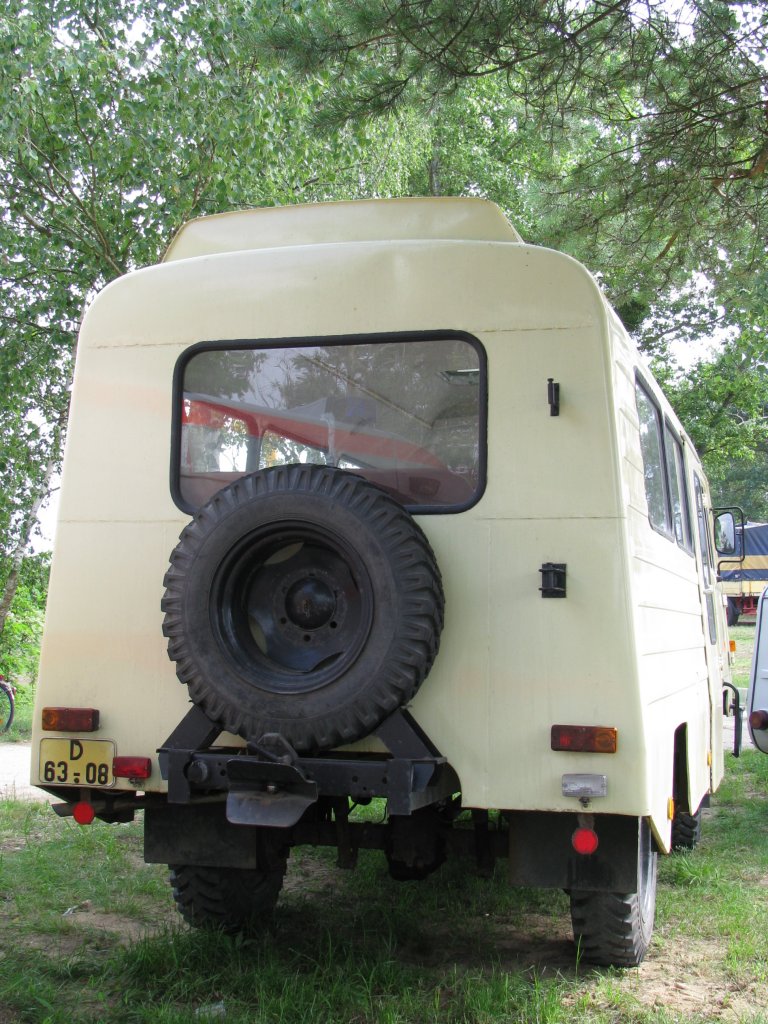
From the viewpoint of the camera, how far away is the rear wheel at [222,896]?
4.48 metres

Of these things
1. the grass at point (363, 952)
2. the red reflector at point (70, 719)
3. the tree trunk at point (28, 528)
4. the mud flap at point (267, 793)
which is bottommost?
the grass at point (363, 952)

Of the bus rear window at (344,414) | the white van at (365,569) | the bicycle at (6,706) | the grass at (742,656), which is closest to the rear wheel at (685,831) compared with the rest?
the white van at (365,569)

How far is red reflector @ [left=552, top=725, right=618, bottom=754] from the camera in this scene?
3574 mm

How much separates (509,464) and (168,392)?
1.37 meters

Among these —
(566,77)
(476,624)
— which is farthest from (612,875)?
(566,77)

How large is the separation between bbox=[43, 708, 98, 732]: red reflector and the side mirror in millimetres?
5211

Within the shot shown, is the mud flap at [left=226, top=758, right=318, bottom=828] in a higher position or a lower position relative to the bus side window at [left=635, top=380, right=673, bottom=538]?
lower

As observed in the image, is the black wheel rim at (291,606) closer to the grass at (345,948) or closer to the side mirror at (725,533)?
the grass at (345,948)

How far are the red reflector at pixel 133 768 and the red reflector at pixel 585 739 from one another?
58.0 inches

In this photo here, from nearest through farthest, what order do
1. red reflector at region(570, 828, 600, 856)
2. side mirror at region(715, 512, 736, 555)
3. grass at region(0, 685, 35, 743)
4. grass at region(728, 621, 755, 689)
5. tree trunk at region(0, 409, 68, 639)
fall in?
red reflector at region(570, 828, 600, 856)
side mirror at region(715, 512, 736, 555)
grass at region(0, 685, 35, 743)
tree trunk at region(0, 409, 68, 639)
grass at region(728, 621, 755, 689)

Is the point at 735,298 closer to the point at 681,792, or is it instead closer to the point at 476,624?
the point at 681,792

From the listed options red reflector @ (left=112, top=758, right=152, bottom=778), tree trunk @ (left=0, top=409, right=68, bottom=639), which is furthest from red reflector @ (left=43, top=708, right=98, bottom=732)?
tree trunk @ (left=0, top=409, right=68, bottom=639)

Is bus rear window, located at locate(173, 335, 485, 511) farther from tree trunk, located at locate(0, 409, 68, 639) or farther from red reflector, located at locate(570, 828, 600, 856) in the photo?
tree trunk, located at locate(0, 409, 68, 639)

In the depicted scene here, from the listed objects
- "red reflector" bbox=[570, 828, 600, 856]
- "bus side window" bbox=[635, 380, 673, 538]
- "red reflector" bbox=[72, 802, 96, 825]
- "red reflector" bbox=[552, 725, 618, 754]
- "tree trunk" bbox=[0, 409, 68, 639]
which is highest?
"tree trunk" bbox=[0, 409, 68, 639]
